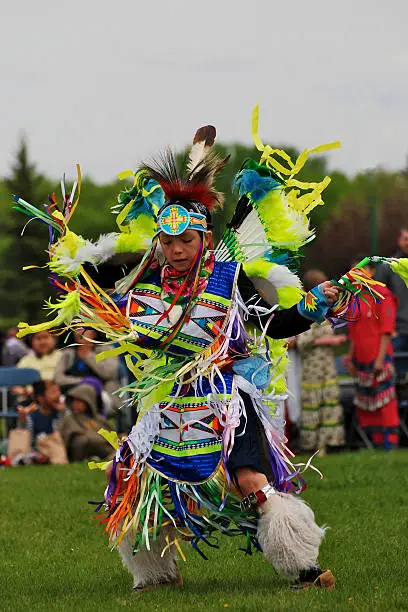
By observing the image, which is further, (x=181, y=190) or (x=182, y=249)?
(x=181, y=190)

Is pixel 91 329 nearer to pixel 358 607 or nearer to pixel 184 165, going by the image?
pixel 184 165

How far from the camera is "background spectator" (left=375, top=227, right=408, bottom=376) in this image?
11003 mm

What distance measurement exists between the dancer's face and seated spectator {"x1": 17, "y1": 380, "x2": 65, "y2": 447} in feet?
20.8

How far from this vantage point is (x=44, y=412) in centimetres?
1108

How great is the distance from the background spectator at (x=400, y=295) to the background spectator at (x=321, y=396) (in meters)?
0.77

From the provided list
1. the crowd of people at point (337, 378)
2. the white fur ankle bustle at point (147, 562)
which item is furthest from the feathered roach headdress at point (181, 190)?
the crowd of people at point (337, 378)

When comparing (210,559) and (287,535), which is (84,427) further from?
(287,535)

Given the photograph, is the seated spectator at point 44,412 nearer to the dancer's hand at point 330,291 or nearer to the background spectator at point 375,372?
the background spectator at point 375,372

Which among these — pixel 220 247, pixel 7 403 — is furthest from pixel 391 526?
pixel 7 403

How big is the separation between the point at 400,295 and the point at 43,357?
370 centimetres

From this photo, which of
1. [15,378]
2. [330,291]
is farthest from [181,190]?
[15,378]

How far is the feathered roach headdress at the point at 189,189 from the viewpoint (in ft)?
16.1

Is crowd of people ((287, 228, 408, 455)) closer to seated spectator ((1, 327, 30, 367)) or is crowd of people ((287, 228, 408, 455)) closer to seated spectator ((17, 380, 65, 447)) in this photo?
seated spectator ((17, 380, 65, 447))

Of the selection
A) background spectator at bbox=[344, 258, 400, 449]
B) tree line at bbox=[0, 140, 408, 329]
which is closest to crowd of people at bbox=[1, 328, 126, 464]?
background spectator at bbox=[344, 258, 400, 449]
